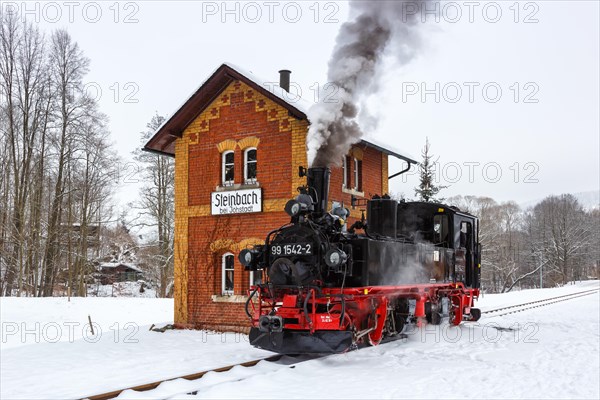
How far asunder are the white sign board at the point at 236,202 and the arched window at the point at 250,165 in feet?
1.39

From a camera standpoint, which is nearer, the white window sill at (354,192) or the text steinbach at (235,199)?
the text steinbach at (235,199)

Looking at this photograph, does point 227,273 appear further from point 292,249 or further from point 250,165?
point 292,249

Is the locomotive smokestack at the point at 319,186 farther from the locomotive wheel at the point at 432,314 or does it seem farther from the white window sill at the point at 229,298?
the white window sill at the point at 229,298

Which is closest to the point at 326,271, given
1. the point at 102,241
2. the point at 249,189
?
the point at 249,189

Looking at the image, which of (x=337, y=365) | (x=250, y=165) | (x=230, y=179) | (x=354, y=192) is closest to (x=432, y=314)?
(x=337, y=365)

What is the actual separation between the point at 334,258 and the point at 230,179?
21.2 ft

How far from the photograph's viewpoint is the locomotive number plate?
27.2ft

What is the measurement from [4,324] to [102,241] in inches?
710

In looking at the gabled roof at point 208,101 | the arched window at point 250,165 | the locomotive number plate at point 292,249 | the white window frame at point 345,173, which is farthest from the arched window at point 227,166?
the locomotive number plate at point 292,249

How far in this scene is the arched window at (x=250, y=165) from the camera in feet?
44.0

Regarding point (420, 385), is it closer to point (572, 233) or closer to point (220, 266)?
point (220, 266)

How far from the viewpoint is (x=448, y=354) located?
356 inches

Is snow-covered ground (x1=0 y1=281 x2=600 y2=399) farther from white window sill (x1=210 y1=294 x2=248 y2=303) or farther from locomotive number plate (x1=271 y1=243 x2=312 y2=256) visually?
locomotive number plate (x1=271 y1=243 x2=312 y2=256)

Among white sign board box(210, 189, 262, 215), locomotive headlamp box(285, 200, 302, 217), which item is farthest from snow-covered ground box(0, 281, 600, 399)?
white sign board box(210, 189, 262, 215)
